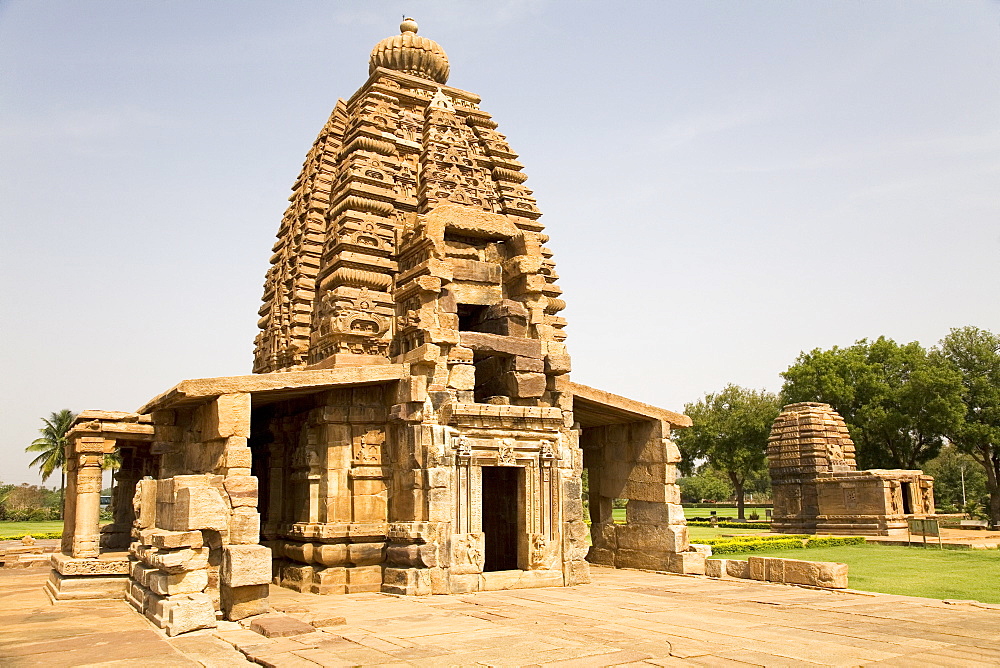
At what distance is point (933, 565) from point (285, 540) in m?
15.3

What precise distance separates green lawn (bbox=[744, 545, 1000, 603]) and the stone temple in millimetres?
4028

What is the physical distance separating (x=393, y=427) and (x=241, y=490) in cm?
335

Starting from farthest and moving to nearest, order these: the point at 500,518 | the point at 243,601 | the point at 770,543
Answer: the point at 770,543, the point at 500,518, the point at 243,601

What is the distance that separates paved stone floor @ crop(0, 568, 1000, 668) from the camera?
8023 mm

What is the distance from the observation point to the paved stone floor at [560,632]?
8023mm

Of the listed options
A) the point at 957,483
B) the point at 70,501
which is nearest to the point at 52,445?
the point at 70,501

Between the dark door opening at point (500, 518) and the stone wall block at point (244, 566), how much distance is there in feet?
20.3

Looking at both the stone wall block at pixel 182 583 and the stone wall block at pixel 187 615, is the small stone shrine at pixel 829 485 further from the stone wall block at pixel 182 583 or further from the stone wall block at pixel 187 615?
the stone wall block at pixel 187 615

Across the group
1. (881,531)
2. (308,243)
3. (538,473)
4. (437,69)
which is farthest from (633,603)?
(881,531)

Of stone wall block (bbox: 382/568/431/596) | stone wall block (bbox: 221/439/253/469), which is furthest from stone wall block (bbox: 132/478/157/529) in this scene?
stone wall block (bbox: 382/568/431/596)

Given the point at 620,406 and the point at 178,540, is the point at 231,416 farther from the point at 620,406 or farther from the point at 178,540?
the point at 620,406

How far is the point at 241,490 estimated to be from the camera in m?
11.4

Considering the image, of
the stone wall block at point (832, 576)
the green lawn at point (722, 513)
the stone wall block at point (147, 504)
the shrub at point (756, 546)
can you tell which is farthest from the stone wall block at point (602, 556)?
the green lawn at point (722, 513)

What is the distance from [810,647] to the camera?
8.41m
